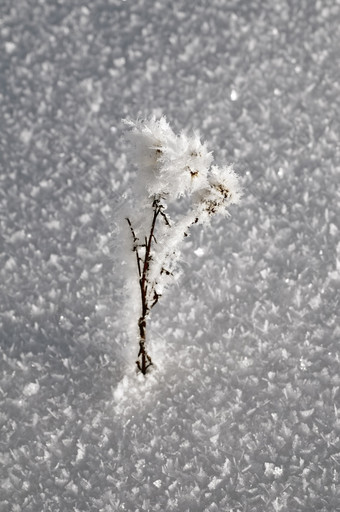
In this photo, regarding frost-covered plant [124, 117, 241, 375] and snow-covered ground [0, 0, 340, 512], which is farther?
snow-covered ground [0, 0, 340, 512]

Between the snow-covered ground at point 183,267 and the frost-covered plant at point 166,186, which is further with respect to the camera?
the snow-covered ground at point 183,267

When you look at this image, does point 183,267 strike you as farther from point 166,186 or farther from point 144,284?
point 166,186

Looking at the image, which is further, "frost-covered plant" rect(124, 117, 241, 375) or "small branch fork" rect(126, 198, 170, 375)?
"small branch fork" rect(126, 198, 170, 375)

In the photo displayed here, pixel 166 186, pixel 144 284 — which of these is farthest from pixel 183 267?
pixel 166 186

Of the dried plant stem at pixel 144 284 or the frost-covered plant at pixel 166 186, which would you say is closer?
the frost-covered plant at pixel 166 186
